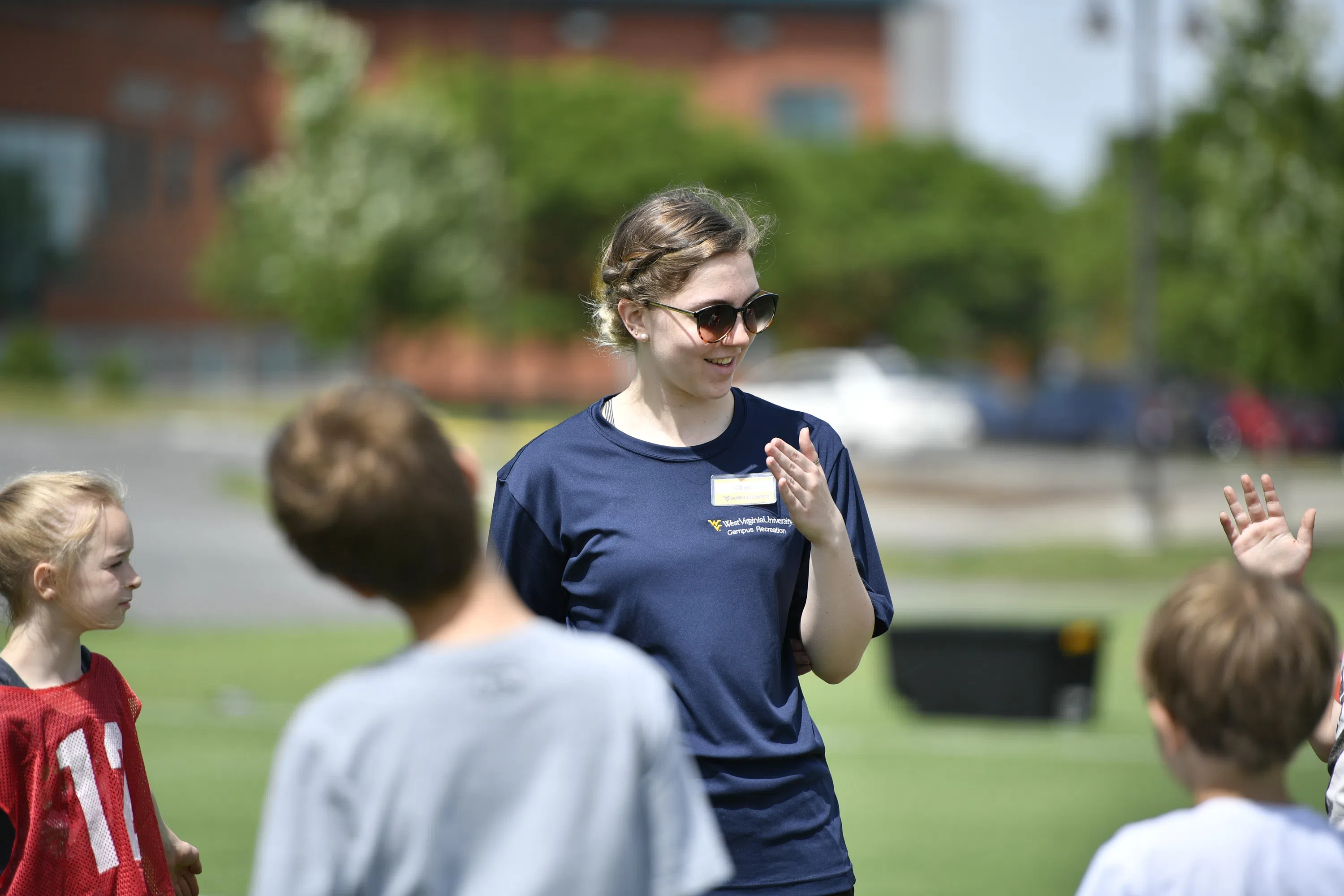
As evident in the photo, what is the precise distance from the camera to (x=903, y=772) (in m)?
10.7

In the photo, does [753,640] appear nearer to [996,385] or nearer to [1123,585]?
[1123,585]

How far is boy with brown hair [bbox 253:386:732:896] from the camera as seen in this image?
2082 millimetres

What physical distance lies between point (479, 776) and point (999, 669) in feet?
34.2

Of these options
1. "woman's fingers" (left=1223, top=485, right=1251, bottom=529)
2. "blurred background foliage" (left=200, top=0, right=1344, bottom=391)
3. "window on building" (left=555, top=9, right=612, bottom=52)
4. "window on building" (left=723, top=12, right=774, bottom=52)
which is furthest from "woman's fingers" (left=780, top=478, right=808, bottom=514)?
"window on building" (left=723, top=12, right=774, bottom=52)

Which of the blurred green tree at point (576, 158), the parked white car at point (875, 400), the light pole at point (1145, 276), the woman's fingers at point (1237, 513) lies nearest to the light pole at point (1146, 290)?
the light pole at point (1145, 276)

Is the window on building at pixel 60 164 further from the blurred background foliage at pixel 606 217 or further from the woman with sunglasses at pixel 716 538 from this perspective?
the woman with sunglasses at pixel 716 538

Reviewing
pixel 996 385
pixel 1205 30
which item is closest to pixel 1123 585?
pixel 1205 30

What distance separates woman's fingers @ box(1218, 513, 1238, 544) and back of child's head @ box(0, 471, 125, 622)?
2357mm

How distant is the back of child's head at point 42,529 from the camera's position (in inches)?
123

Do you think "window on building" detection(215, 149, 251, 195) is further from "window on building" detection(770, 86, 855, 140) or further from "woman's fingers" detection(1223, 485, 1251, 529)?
"woman's fingers" detection(1223, 485, 1251, 529)

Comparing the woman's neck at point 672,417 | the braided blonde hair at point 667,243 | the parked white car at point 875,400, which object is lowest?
the parked white car at point 875,400

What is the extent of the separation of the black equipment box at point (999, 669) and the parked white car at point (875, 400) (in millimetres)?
22093

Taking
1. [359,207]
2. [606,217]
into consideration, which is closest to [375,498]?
[359,207]

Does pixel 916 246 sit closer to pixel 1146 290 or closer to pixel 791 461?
pixel 1146 290
